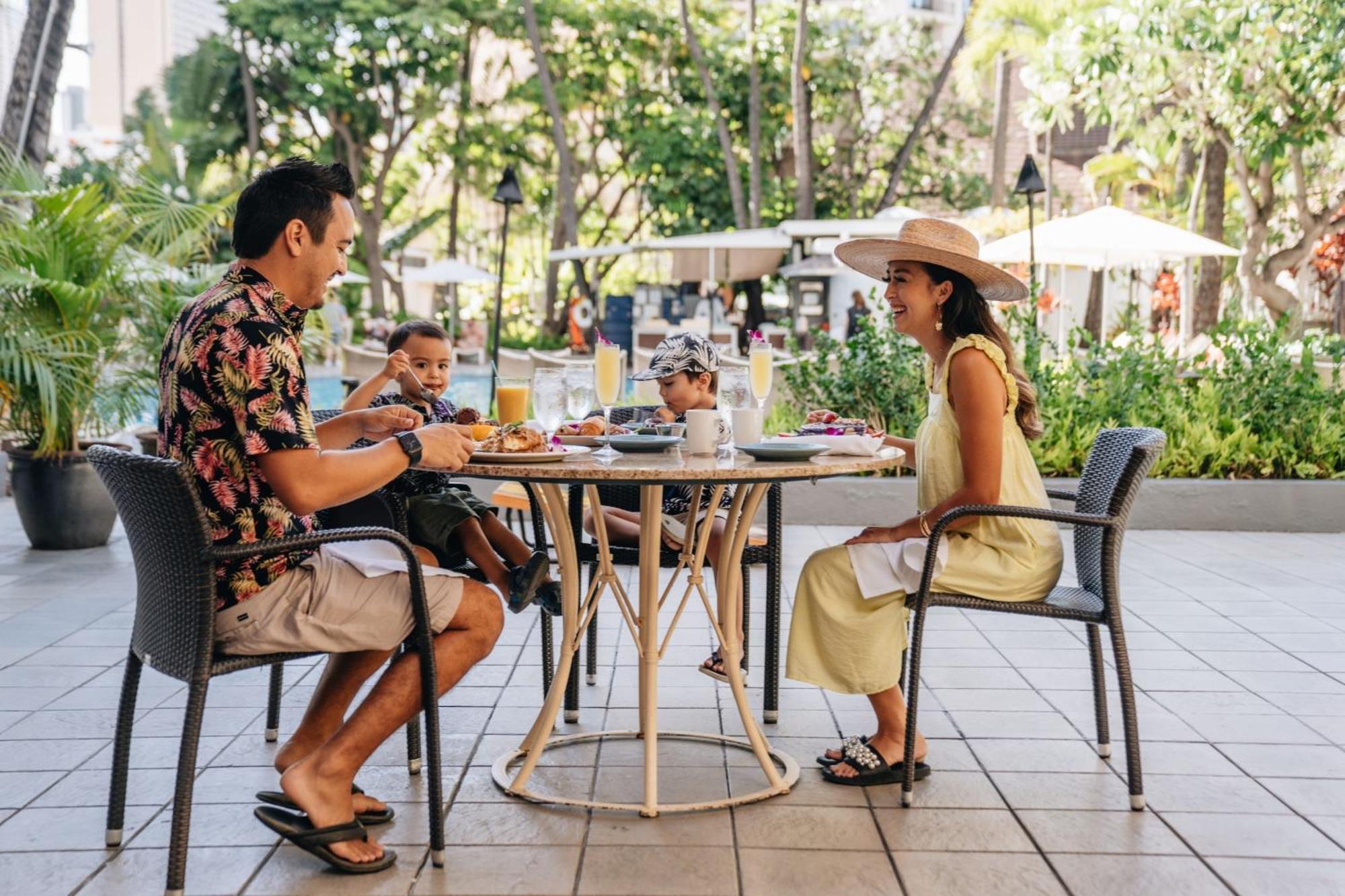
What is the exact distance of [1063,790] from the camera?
3357mm

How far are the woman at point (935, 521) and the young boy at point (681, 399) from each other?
2.66 ft

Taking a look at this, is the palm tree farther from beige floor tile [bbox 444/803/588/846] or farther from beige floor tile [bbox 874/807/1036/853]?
beige floor tile [bbox 874/807/1036/853]

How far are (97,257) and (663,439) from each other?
4794 millimetres

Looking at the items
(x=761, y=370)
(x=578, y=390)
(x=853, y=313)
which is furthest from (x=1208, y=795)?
(x=853, y=313)

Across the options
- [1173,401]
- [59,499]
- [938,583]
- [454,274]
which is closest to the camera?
[938,583]

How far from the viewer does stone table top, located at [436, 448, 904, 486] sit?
2.76m

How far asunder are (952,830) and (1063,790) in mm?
439

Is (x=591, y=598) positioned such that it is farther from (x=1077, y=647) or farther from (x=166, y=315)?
(x=166, y=315)

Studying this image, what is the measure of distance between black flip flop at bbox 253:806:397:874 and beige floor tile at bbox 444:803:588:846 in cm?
22

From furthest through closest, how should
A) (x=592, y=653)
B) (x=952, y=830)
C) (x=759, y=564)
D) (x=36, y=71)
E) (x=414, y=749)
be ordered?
(x=36, y=71), (x=592, y=653), (x=759, y=564), (x=414, y=749), (x=952, y=830)

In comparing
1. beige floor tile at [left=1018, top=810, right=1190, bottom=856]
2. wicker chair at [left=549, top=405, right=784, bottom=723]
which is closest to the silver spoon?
wicker chair at [left=549, top=405, right=784, bottom=723]

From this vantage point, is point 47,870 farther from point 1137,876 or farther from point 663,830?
point 1137,876

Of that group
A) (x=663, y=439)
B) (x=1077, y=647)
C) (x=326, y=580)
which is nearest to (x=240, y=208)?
(x=326, y=580)

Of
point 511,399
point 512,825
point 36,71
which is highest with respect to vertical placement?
point 36,71
